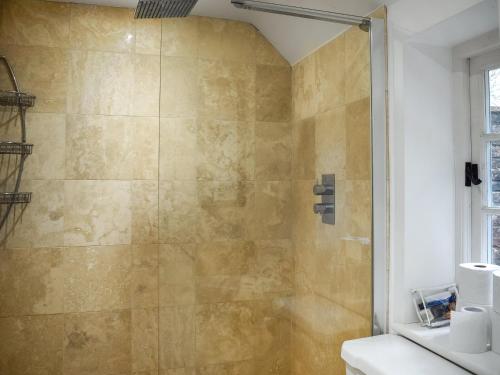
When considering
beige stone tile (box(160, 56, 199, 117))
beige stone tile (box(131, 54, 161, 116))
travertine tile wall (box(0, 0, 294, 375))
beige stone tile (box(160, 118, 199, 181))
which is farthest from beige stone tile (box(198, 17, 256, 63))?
beige stone tile (box(160, 118, 199, 181))

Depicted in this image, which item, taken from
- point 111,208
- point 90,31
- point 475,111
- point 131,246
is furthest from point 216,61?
point 475,111

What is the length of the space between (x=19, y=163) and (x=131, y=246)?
2.04 feet

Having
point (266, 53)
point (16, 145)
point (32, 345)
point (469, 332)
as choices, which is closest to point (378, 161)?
point (469, 332)

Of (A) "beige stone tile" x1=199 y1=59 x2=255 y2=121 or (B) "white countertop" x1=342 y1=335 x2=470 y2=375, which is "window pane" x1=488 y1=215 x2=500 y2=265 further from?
(A) "beige stone tile" x1=199 y1=59 x2=255 y2=121

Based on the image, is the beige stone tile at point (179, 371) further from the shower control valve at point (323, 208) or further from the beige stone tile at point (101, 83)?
the beige stone tile at point (101, 83)

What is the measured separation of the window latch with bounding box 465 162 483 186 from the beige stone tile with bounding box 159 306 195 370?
4.27 feet

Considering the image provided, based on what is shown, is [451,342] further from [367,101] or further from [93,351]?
[93,351]

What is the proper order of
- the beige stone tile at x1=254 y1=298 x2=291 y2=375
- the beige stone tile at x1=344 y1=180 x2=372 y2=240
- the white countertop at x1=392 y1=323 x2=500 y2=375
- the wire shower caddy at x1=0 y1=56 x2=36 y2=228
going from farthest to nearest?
the beige stone tile at x1=254 y1=298 x2=291 y2=375 < the wire shower caddy at x1=0 y1=56 x2=36 y2=228 < the beige stone tile at x1=344 y1=180 x2=372 y2=240 < the white countertop at x1=392 y1=323 x2=500 y2=375

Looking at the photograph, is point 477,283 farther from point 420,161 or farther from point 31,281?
point 31,281

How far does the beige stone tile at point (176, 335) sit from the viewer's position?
1790 mm

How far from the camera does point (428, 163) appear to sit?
1.37 m

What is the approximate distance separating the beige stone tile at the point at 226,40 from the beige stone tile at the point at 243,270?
91 centimetres

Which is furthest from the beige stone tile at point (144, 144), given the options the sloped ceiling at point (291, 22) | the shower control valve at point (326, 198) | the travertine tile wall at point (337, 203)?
the shower control valve at point (326, 198)

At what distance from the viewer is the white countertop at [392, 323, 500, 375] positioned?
103cm
